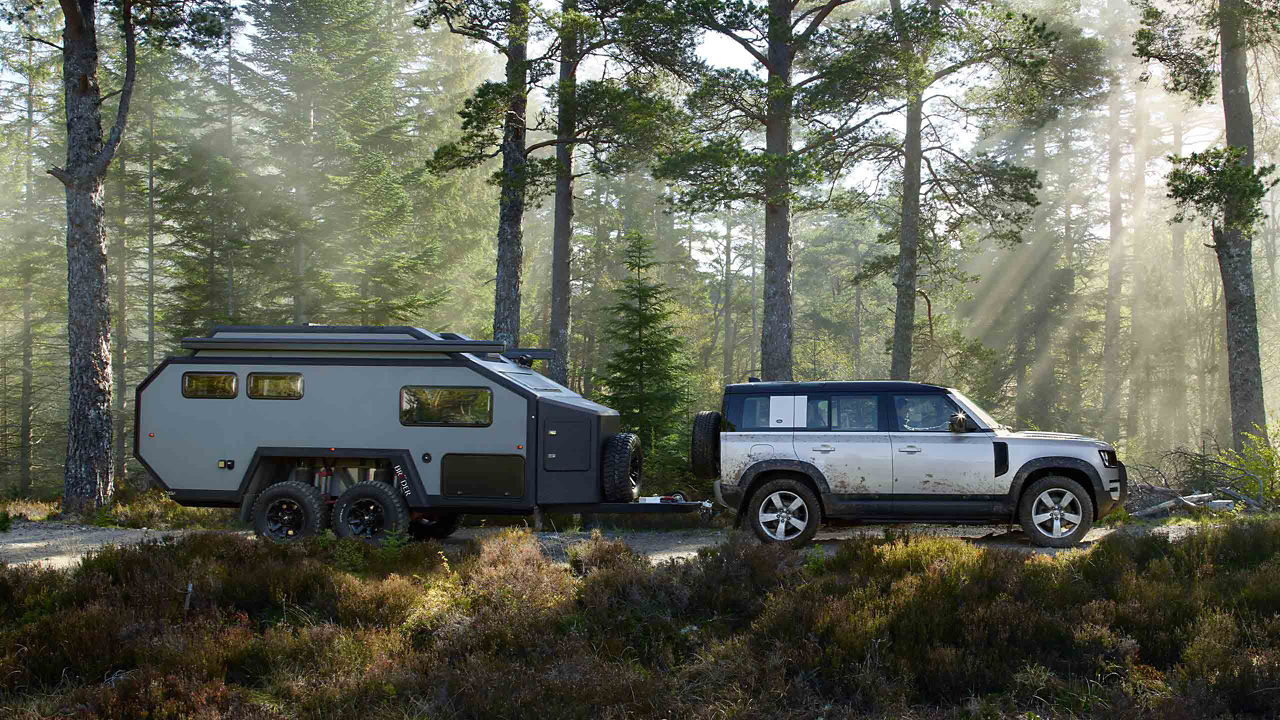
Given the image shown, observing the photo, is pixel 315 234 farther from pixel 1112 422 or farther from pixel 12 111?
pixel 1112 422

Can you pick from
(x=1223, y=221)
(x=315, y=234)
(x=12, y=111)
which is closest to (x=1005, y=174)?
(x=1223, y=221)

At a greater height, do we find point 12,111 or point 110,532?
point 12,111

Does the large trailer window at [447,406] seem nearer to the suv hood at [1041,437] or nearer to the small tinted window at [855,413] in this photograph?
the small tinted window at [855,413]

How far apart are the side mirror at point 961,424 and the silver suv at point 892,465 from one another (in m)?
0.01

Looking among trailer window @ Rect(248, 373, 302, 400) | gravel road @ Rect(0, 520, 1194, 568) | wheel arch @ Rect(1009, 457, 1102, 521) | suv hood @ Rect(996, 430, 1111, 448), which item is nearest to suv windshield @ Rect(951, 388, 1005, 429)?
suv hood @ Rect(996, 430, 1111, 448)

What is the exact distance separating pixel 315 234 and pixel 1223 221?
1063 inches

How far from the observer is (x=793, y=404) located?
10.8m

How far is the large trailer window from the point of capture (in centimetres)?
1083

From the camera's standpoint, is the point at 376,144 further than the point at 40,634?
Yes

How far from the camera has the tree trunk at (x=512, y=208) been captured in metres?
18.1

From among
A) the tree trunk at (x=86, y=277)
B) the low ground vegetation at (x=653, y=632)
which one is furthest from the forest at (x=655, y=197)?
the low ground vegetation at (x=653, y=632)

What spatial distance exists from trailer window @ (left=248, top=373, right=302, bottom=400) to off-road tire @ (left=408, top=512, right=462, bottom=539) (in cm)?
251

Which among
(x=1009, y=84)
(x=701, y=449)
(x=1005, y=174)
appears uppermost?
(x=1009, y=84)

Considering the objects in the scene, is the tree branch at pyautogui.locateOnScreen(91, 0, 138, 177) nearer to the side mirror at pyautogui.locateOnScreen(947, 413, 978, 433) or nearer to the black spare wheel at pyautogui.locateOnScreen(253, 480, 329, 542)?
the black spare wheel at pyautogui.locateOnScreen(253, 480, 329, 542)
